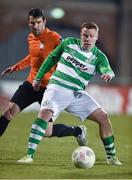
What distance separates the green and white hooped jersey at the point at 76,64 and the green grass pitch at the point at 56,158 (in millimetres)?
1045

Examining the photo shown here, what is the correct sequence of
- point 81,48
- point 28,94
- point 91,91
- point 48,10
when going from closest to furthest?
point 81,48
point 28,94
point 91,91
point 48,10

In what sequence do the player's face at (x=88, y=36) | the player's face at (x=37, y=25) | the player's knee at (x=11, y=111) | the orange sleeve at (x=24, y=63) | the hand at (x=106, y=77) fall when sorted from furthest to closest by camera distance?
the orange sleeve at (x=24, y=63) < the player's knee at (x=11, y=111) < the player's face at (x=37, y=25) < the player's face at (x=88, y=36) < the hand at (x=106, y=77)

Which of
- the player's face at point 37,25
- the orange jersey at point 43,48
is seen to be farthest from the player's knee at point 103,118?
the player's face at point 37,25

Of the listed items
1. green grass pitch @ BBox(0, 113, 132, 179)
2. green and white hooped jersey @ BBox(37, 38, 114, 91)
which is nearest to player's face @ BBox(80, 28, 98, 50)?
green and white hooped jersey @ BBox(37, 38, 114, 91)

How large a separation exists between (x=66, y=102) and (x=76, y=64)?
489 mm

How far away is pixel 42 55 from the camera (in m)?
10.2

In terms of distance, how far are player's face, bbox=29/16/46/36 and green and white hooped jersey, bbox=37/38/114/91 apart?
0.61 metres

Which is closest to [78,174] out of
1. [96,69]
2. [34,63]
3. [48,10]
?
[96,69]

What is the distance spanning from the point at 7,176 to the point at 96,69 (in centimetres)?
194

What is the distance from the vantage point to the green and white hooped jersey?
939 cm

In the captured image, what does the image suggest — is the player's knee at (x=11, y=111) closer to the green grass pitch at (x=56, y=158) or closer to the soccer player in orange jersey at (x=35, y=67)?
the soccer player in orange jersey at (x=35, y=67)

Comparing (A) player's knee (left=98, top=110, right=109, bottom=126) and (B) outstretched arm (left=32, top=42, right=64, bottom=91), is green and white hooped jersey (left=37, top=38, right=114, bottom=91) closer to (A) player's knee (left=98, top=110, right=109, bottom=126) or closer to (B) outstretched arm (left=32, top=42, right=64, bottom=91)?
(B) outstretched arm (left=32, top=42, right=64, bottom=91)

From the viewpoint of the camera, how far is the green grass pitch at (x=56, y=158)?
859 cm

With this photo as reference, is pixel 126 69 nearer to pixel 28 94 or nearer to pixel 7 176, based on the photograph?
pixel 28 94
